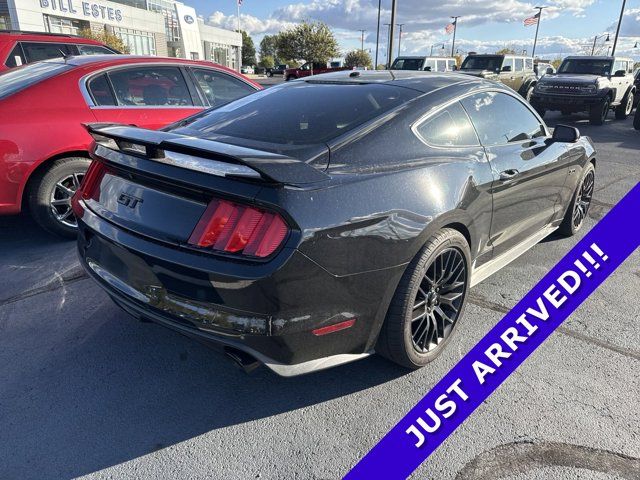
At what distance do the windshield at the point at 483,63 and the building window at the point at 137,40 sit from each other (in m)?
30.7

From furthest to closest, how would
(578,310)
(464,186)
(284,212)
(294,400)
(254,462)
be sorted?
1. (578,310)
2. (464,186)
3. (294,400)
4. (254,462)
5. (284,212)

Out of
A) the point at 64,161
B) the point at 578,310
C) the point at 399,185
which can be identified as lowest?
the point at 578,310

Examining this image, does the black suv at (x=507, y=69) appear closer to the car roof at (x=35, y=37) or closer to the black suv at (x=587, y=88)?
the black suv at (x=587, y=88)

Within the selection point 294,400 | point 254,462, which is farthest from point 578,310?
point 254,462

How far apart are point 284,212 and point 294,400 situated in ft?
3.55

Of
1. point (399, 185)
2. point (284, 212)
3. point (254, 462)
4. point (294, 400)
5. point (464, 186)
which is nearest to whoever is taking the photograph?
point (284, 212)

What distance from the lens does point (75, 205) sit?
2748mm

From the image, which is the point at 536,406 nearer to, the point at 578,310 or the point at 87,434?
the point at 578,310

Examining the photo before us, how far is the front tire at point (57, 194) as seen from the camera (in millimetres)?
4082

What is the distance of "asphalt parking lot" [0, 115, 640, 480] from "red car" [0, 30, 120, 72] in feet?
21.8

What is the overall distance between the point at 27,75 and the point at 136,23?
4267 centimetres

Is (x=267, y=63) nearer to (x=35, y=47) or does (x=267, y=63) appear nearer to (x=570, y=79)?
(x=570, y=79)

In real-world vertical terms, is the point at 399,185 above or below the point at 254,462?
above

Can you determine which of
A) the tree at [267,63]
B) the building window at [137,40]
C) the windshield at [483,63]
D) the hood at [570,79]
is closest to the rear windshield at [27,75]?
the hood at [570,79]
